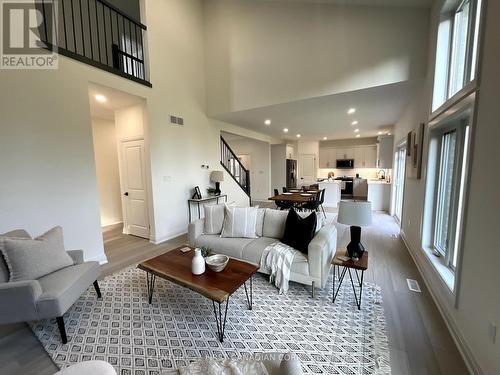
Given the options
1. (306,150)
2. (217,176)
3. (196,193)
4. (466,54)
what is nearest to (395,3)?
(466,54)

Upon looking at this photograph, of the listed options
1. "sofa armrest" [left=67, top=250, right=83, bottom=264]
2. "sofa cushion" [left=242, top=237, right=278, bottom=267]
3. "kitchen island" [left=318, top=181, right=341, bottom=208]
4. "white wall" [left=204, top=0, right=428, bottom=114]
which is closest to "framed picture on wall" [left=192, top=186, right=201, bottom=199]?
"white wall" [left=204, top=0, right=428, bottom=114]

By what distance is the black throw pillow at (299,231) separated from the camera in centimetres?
273

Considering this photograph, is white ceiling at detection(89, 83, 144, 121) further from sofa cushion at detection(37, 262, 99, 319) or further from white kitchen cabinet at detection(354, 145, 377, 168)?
white kitchen cabinet at detection(354, 145, 377, 168)

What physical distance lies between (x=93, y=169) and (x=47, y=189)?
0.65m

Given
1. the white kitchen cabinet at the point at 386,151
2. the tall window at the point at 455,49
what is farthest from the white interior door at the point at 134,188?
the white kitchen cabinet at the point at 386,151

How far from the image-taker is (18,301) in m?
1.79

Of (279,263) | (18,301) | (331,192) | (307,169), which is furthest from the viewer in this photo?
(307,169)

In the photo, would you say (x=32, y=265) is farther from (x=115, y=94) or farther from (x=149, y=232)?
(x=115, y=94)

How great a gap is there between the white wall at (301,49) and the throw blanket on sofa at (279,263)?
305 centimetres

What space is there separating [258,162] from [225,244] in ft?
22.5

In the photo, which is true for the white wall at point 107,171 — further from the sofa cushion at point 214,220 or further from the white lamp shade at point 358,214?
the white lamp shade at point 358,214

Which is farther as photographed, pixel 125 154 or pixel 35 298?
pixel 125 154

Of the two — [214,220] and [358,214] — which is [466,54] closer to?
[358,214]

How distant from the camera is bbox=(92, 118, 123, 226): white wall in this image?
5.49m
